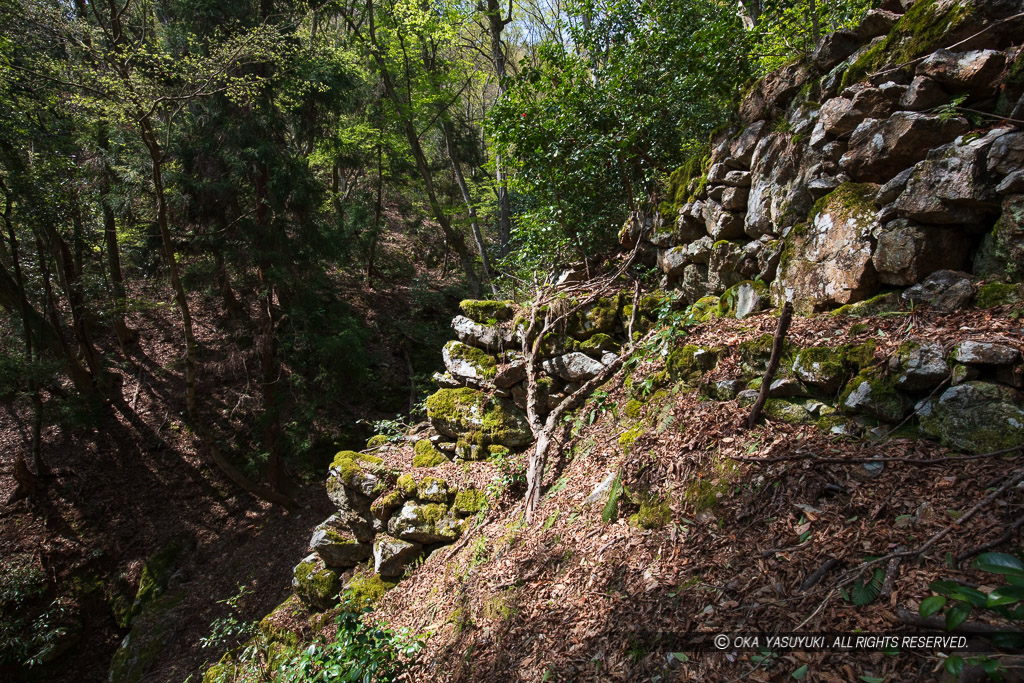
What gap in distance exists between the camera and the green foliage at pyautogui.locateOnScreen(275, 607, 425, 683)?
Result: 3.30 meters

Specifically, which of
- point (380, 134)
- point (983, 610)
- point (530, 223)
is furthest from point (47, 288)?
point (983, 610)

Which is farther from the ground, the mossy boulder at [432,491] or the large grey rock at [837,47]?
the large grey rock at [837,47]

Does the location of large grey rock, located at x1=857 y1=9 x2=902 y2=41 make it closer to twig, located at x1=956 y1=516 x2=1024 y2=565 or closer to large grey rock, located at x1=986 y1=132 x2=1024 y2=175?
large grey rock, located at x1=986 y1=132 x2=1024 y2=175

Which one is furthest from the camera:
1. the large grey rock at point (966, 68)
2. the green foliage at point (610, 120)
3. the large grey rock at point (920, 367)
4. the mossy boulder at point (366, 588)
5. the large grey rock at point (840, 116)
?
the green foliage at point (610, 120)

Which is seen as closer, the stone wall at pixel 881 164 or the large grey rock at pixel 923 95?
the stone wall at pixel 881 164

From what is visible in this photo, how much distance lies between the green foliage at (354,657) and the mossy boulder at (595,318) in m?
Answer: 3.60

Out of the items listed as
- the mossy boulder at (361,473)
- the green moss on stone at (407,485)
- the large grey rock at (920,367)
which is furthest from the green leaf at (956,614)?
the mossy boulder at (361,473)

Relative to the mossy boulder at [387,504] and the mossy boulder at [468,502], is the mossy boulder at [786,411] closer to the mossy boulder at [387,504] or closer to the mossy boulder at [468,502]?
the mossy boulder at [468,502]

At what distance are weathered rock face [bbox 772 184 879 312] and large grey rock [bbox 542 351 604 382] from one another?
2.11m

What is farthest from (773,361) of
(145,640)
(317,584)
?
(145,640)

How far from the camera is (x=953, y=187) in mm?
2984

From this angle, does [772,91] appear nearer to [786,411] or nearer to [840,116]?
[840,116]

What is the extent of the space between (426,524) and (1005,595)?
5.32 metres

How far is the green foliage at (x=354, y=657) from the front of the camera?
3297 mm
